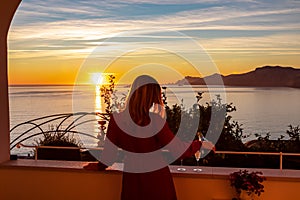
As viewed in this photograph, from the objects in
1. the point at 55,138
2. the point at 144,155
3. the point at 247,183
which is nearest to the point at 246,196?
the point at 247,183

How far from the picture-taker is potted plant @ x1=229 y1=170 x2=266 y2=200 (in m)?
2.37

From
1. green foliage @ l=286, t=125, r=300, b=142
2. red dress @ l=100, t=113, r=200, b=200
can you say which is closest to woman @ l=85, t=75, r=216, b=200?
red dress @ l=100, t=113, r=200, b=200

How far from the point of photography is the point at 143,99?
220 centimetres

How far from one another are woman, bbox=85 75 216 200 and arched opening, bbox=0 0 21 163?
108cm

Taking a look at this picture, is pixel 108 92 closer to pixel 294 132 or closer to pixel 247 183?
pixel 247 183

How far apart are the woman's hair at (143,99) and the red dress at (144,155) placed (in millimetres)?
51

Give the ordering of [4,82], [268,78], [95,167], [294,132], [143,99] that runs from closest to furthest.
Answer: [143,99] → [95,167] → [4,82] → [294,132] → [268,78]

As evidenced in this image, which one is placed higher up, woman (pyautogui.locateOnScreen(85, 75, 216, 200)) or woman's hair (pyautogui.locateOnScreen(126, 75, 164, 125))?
woman's hair (pyautogui.locateOnScreen(126, 75, 164, 125))

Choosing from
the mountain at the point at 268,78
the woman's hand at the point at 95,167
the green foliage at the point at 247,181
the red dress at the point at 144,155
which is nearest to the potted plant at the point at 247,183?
the green foliage at the point at 247,181

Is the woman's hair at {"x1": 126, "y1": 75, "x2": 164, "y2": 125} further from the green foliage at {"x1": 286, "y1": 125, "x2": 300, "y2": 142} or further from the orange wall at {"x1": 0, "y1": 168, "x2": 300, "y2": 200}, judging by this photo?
the green foliage at {"x1": 286, "y1": 125, "x2": 300, "y2": 142}

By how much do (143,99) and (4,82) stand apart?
4.49ft

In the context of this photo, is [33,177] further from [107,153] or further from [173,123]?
[173,123]

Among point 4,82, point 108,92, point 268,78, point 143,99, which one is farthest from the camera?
point 268,78

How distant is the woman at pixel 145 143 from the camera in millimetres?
2199
